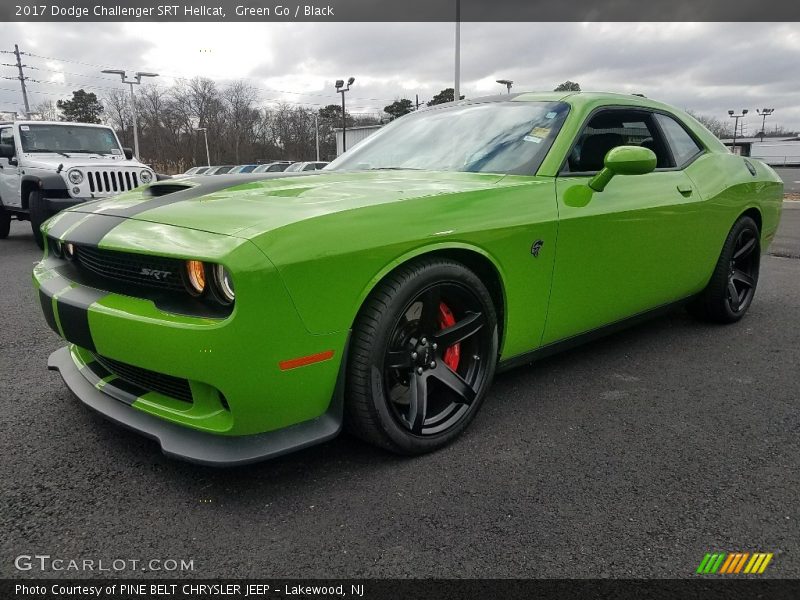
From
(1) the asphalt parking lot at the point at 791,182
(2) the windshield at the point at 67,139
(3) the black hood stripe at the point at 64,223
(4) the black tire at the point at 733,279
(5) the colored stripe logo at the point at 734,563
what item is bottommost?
(1) the asphalt parking lot at the point at 791,182

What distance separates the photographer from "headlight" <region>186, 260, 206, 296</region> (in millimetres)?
1779

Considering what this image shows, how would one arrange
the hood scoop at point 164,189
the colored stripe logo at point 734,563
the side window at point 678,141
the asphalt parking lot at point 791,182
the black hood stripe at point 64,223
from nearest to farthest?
the colored stripe logo at point 734,563
the black hood stripe at point 64,223
the hood scoop at point 164,189
the side window at point 678,141
the asphalt parking lot at point 791,182

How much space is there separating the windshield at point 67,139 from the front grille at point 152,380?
27.0 feet

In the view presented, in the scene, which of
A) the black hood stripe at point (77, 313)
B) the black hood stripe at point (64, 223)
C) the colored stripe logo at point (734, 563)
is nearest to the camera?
the colored stripe logo at point (734, 563)

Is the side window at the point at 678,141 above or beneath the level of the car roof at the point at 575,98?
beneath

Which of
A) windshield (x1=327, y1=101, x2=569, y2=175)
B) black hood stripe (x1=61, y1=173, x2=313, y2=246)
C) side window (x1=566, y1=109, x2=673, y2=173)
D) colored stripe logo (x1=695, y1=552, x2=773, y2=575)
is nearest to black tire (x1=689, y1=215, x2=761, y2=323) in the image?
side window (x1=566, y1=109, x2=673, y2=173)

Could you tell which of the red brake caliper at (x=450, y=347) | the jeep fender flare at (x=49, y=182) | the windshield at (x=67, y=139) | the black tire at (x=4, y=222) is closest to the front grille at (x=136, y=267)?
the red brake caliper at (x=450, y=347)

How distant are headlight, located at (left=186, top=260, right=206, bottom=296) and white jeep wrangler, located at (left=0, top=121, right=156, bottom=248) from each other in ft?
21.6

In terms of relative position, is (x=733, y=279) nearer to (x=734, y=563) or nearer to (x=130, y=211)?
(x=734, y=563)

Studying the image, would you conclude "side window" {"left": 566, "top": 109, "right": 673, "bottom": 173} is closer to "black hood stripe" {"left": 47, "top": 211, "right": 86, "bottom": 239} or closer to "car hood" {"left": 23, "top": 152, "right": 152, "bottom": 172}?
"black hood stripe" {"left": 47, "top": 211, "right": 86, "bottom": 239}

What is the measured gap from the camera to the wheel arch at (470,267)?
193 cm

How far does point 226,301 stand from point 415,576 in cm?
94

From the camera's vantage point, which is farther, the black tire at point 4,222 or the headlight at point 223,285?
the black tire at point 4,222

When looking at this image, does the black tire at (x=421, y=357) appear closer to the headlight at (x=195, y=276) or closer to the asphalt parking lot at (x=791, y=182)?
the headlight at (x=195, y=276)
